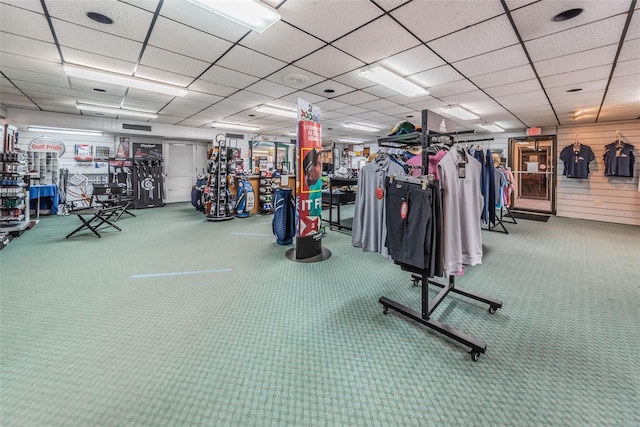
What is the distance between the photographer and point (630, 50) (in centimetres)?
308

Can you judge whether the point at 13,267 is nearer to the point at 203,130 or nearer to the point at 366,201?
the point at 366,201

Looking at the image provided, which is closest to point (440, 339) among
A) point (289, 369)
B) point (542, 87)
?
point (289, 369)

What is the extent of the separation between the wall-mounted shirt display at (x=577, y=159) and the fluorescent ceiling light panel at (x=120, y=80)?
10.1 metres

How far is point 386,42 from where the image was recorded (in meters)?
3.11

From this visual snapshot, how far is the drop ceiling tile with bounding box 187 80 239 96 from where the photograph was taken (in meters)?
4.77

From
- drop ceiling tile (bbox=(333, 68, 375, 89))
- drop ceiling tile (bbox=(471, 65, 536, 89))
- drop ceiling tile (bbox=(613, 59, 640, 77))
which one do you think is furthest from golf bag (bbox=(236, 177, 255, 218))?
drop ceiling tile (bbox=(613, 59, 640, 77))

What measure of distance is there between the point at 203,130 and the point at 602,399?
446 inches

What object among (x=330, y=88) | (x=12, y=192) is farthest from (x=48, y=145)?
(x=330, y=88)

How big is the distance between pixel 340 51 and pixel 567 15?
226 centimetres

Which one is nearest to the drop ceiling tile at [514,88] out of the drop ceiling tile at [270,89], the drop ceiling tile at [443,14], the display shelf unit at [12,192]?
the drop ceiling tile at [443,14]

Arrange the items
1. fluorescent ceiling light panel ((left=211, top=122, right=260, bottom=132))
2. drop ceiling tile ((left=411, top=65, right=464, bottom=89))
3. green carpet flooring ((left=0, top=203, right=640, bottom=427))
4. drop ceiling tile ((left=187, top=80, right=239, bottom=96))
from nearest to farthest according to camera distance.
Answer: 1. green carpet flooring ((left=0, top=203, right=640, bottom=427))
2. drop ceiling tile ((left=411, top=65, right=464, bottom=89))
3. drop ceiling tile ((left=187, top=80, right=239, bottom=96))
4. fluorescent ceiling light panel ((left=211, top=122, right=260, bottom=132))

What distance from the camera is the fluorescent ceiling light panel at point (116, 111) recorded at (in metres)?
6.55

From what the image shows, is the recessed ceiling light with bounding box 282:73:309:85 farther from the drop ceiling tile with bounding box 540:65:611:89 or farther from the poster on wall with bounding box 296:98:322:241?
the drop ceiling tile with bounding box 540:65:611:89

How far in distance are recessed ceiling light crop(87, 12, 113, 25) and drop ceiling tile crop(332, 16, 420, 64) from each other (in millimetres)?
2382
